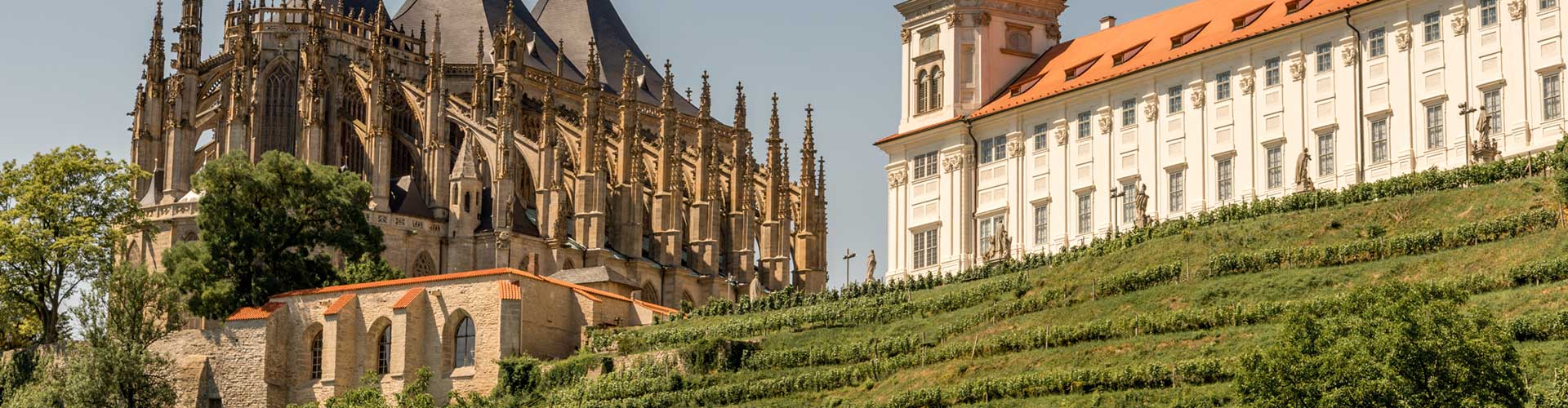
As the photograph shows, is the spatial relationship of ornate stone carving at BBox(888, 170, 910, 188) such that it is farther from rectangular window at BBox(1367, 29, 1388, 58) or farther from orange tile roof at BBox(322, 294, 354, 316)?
rectangular window at BBox(1367, 29, 1388, 58)

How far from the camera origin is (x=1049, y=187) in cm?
7219

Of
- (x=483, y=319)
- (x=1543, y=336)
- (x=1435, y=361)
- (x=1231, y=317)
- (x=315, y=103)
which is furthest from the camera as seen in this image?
(x=315, y=103)

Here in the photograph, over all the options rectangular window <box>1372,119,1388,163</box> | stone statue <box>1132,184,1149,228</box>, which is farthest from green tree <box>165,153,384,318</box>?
rectangular window <box>1372,119,1388,163</box>

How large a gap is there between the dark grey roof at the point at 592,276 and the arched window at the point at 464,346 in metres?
13.3

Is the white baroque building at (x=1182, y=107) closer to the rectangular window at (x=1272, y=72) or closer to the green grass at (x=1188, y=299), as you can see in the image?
the rectangular window at (x=1272, y=72)

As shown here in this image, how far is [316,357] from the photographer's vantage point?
242ft

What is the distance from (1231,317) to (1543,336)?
300 inches

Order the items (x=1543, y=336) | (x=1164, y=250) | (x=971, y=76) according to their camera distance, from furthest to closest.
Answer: (x=971, y=76)
(x=1164, y=250)
(x=1543, y=336)

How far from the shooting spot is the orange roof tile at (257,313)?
73250 millimetres

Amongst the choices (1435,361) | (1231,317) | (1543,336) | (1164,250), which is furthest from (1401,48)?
(1435,361)

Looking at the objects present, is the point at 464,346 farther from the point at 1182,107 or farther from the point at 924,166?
the point at 1182,107

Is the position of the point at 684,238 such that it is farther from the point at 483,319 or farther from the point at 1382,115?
the point at 1382,115

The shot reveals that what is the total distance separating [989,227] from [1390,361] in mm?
30823

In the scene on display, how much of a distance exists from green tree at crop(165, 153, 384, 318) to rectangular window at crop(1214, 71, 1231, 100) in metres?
26.3
